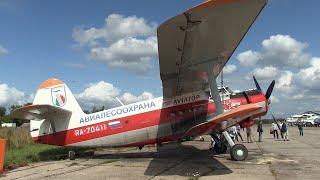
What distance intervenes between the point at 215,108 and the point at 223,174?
339cm

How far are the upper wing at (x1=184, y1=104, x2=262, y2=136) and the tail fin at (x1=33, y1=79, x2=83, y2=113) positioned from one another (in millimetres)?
5042

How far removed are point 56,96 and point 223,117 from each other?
298 inches

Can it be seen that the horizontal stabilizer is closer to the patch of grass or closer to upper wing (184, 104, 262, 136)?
the patch of grass

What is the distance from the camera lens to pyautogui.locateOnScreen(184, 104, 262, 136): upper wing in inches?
457

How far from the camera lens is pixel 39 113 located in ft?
50.3

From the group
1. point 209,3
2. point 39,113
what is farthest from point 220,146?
point 209,3

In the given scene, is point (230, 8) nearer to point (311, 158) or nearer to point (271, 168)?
point (271, 168)

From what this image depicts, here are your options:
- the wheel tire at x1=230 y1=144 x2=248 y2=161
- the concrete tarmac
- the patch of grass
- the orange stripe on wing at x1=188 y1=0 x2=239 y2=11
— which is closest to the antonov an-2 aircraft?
the wheel tire at x1=230 y1=144 x2=248 y2=161

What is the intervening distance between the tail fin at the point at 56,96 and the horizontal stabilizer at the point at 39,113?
45 centimetres

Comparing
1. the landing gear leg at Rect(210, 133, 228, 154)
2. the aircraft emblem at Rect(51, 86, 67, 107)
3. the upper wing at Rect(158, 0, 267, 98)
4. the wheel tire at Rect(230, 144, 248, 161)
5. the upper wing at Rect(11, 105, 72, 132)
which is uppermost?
the upper wing at Rect(158, 0, 267, 98)

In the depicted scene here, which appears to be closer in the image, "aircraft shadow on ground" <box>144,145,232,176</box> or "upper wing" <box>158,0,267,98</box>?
"upper wing" <box>158,0,267,98</box>

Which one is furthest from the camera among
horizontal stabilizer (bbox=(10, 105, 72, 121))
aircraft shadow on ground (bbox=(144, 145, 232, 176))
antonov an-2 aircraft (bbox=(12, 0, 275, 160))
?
horizontal stabilizer (bbox=(10, 105, 72, 121))

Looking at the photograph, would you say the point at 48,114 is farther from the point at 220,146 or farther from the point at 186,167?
the point at 220,146

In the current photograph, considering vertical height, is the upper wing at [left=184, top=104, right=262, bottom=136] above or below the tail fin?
below
